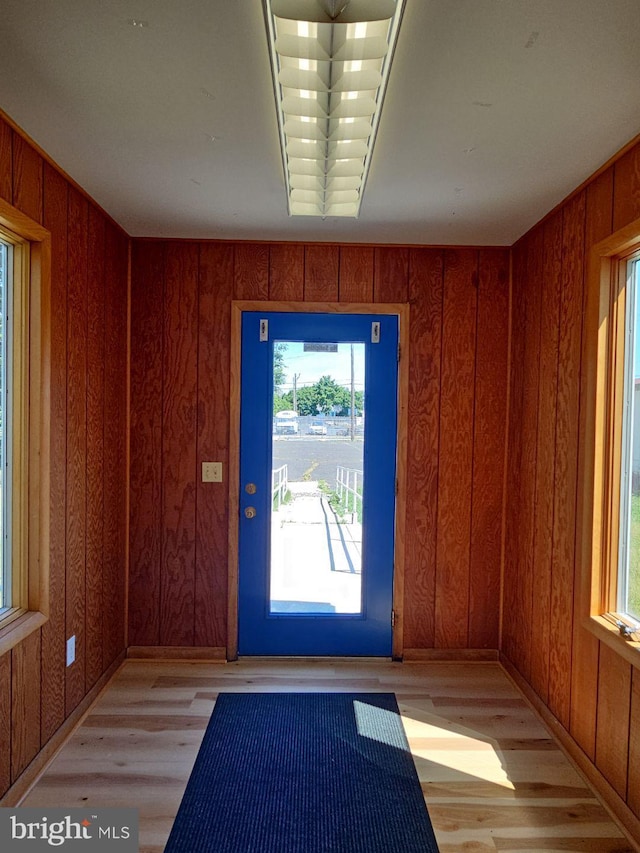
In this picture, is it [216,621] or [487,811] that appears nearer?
[487,811]

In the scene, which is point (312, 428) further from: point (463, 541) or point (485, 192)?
point (485, 192)

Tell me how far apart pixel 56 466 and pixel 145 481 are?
2.96 feet

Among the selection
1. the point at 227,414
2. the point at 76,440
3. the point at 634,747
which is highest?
the point at 227,414

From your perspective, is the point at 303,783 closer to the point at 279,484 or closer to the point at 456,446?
the point at 279,484

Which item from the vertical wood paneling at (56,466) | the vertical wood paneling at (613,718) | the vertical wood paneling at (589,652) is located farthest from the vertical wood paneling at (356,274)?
the vertical wood paneling at (613,718)

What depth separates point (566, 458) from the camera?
2.39m

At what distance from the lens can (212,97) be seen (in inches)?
64.4

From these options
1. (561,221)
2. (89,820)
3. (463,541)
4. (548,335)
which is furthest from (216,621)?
(561,221)

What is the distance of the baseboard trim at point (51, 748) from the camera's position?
1907 millimetres

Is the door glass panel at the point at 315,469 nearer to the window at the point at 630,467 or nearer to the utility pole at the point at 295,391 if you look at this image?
the utility pole at the point at 295,391

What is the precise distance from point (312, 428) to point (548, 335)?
140 cm

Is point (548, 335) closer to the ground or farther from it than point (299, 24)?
closer to the ground

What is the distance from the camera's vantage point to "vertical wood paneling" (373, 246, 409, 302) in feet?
10.2

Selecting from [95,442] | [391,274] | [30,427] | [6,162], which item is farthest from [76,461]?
[391,274]
